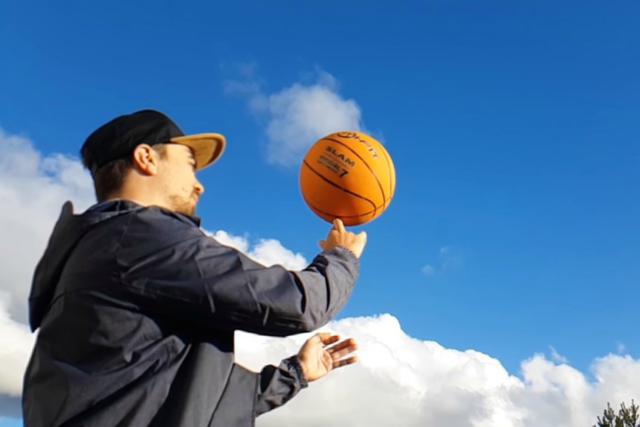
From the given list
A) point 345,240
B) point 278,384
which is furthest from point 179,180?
point 278,384

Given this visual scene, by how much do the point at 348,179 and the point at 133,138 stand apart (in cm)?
209

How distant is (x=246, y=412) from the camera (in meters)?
2.86

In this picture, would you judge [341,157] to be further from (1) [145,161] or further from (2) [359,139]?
(1) [145,161]

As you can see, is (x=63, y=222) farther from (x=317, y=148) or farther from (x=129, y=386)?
(x=317, y=148)

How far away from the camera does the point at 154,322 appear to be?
274 cm

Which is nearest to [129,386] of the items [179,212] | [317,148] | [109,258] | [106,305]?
[106,305]

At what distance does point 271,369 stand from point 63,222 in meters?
1.45

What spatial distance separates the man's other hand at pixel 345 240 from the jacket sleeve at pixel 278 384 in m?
0.82

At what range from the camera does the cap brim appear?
3.34 m

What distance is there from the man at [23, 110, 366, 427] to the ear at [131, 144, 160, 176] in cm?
14

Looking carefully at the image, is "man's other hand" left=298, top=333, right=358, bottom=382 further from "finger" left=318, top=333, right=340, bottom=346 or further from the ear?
the ear

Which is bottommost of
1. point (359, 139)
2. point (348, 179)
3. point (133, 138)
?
point (133, 138)

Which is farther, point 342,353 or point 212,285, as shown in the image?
point 342,353

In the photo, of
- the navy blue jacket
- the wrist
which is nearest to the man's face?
the navy blue jacket
